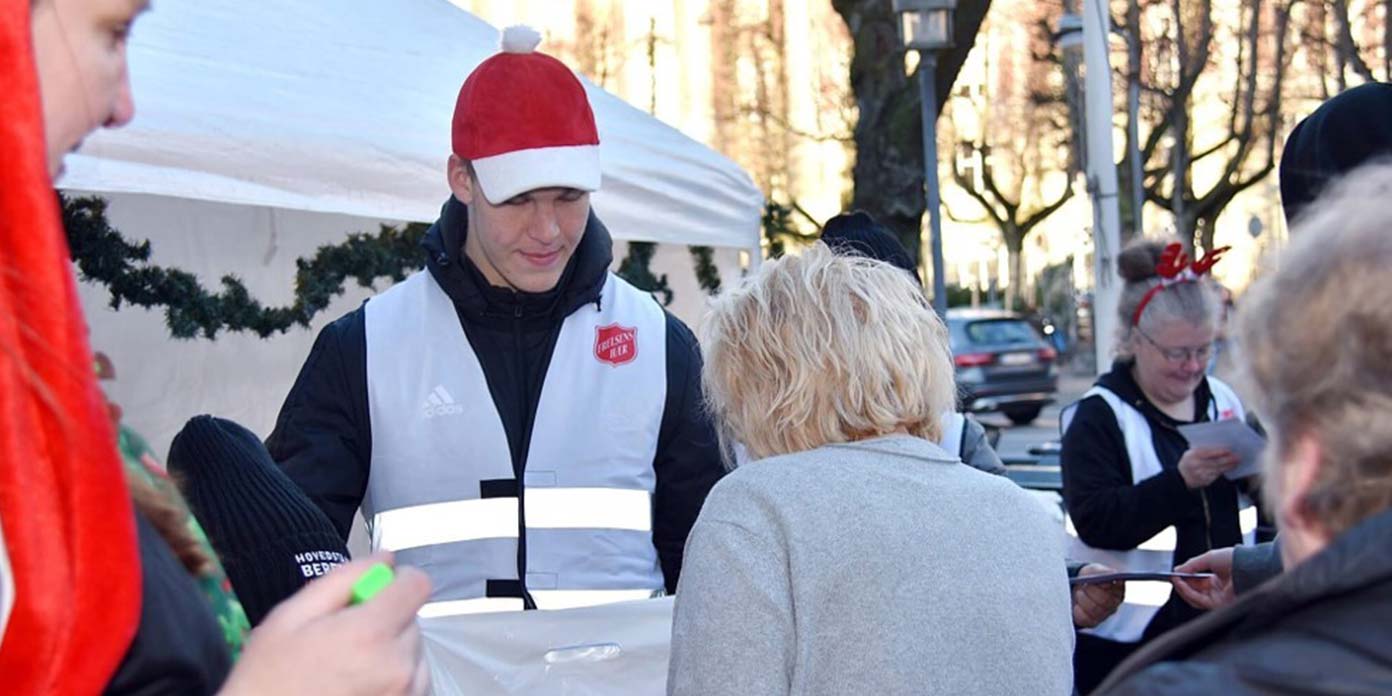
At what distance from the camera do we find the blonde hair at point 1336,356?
1215 millimetres

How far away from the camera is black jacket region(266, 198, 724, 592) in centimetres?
315

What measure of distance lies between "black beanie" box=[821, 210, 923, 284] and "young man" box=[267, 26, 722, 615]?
1.05 meters

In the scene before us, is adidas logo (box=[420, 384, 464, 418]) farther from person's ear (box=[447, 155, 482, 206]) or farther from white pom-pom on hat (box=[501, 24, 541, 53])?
white pom-pom on hat (box=[501, 24, 541, 53])

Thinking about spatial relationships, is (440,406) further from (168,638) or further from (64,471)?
(64,471)

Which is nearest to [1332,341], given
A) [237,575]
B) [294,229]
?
[237,575]

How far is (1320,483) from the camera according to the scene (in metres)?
1.26

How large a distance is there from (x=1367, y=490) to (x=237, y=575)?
1405 mm

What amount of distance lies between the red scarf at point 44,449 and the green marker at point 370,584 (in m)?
0.21

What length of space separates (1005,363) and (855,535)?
66.6 ft

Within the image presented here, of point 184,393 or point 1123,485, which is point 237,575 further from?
point 184,393

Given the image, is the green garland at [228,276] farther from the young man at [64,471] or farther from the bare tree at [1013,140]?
the bare tree at [1013,140]

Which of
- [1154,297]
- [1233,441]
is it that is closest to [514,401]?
[1233,441]

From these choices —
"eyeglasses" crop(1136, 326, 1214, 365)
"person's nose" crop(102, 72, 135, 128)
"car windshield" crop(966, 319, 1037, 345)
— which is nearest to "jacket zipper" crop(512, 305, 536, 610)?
"eyeglasses" crop(1136, 326, 1214, 365)

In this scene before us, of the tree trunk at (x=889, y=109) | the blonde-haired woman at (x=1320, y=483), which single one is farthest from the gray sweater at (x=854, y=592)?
the tree trunk at (x=889, y=109)
